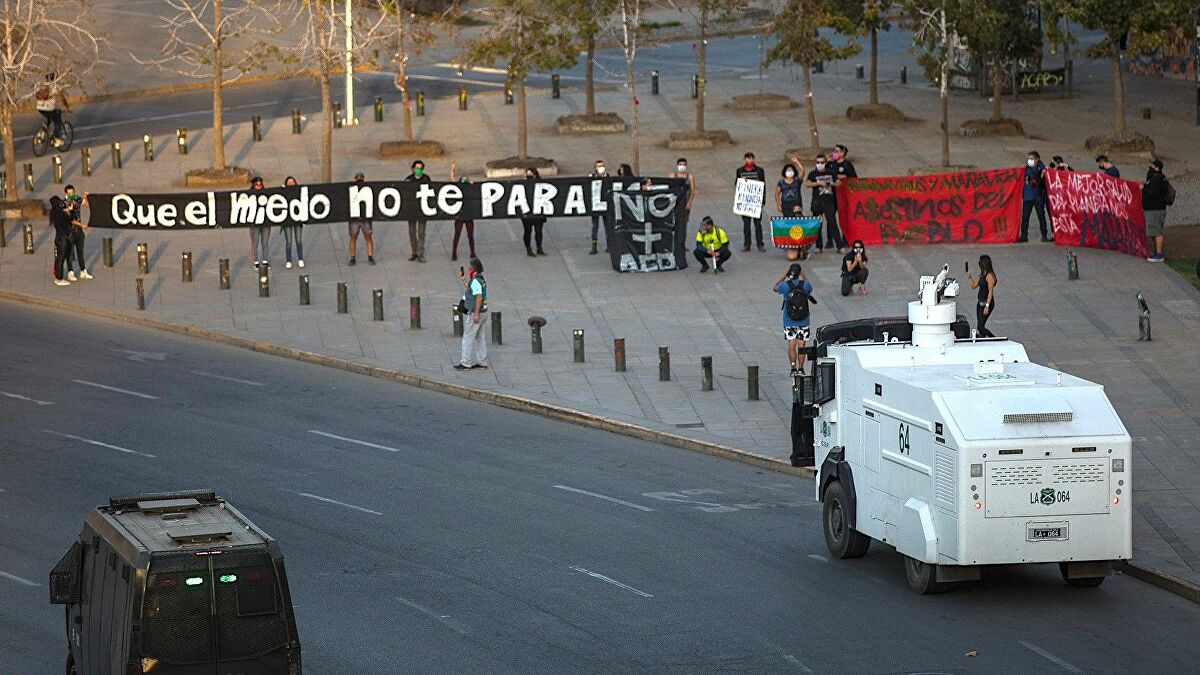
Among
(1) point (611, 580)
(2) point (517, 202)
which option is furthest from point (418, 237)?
(1) point (611, 580)

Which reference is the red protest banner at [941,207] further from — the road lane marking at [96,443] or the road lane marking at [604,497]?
the road lane marking at [96,443]

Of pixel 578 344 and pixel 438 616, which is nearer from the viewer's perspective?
pixel 438 616

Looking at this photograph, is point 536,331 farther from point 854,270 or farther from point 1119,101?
point 1119,101

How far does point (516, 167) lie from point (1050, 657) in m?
30.1

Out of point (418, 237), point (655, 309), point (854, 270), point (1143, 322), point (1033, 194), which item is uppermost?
point (1033, 194)

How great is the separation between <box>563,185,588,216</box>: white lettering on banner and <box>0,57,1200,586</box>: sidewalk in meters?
0.81

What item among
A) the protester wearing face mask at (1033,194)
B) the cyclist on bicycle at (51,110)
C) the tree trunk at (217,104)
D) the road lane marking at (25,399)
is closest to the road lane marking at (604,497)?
the road lane marking at (25,399)

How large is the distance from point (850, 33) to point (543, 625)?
3349cm

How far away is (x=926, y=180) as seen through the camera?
124 feet

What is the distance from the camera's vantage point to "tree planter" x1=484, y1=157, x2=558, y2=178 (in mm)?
45375

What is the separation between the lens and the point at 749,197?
3703cm

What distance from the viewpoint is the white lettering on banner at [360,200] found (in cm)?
3766

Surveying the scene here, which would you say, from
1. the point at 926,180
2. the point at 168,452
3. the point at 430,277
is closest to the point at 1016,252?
the point at 926,180

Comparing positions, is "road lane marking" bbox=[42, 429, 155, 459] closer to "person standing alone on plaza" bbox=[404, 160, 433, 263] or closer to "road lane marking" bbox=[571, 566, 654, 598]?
"road lane marking" bbox=[571, 566, 654, 598]
